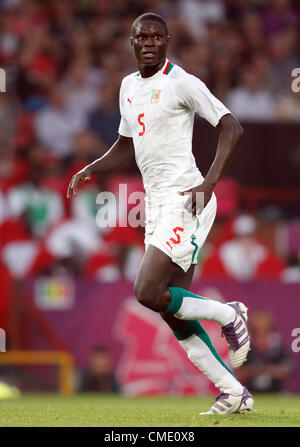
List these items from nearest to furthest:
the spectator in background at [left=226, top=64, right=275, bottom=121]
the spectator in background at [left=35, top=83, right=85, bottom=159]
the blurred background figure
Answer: the blurred background figure, the spectator in background at [left=35, top=83, right=85, bottom=159], the spectator in background at [left=226, top=64, right=275, bottom=121]

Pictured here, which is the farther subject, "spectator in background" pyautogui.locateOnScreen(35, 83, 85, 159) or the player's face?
"spectator in background" pyautogui.locateOnScreen(35, 83, 85, 159)

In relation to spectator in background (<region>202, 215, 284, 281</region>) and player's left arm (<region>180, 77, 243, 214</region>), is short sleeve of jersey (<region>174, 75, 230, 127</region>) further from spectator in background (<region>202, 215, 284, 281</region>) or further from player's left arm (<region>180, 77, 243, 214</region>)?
spectator in background (<region>202, 215, 284, 281</region>)

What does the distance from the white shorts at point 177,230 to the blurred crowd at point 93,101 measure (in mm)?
5071

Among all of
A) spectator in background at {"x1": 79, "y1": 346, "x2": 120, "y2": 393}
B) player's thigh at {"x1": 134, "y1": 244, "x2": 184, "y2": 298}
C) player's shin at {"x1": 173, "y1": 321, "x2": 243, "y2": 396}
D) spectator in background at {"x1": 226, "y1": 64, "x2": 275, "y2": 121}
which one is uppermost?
spectator in background at {"x1": 226, "y1": 64, "x2": 275, "y2": 121}

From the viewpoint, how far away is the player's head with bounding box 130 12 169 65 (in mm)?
6035

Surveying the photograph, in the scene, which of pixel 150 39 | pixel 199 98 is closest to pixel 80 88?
pixel 150 39

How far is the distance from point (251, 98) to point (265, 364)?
5402 mm

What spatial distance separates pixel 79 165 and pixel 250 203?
221 cm

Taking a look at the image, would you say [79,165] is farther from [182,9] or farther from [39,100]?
[182,9]

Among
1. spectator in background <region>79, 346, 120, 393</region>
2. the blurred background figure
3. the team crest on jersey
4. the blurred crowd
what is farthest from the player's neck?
the blurred crowd

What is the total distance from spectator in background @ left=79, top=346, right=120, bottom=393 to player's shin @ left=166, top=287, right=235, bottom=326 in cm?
455
